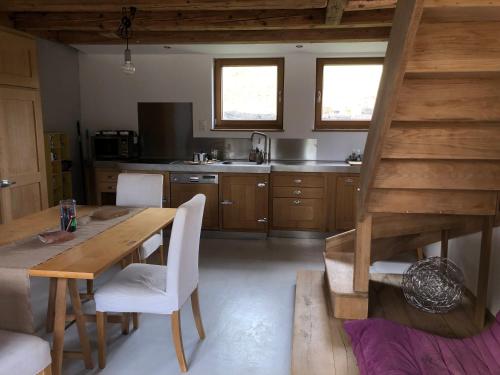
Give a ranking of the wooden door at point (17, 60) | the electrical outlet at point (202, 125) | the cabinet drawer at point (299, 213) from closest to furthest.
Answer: the wooden door at point (17, 60), the cabinet drawer at point (299, 213), the electrical outlet at point (202, 125)

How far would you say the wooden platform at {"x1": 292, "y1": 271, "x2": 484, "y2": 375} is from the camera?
2234 millimetres

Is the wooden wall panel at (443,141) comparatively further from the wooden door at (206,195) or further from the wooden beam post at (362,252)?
the wooden door at (206,195)

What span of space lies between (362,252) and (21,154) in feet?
10.4

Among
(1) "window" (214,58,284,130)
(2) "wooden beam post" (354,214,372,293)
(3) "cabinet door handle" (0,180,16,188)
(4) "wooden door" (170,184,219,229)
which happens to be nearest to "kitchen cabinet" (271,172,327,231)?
(4) "wooden door" (170,184,219,229)

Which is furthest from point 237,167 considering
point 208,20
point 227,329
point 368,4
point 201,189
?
point 227,329

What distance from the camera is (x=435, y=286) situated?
2787mm

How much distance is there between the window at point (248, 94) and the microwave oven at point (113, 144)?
3.69 feet

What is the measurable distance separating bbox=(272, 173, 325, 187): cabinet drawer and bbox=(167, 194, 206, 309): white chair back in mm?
2365

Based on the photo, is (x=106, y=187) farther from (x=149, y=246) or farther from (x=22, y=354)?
(x=22, y=354)

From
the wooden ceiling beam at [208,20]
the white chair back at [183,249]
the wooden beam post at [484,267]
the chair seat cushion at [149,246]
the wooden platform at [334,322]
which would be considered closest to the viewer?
the white chair back at [183,249]

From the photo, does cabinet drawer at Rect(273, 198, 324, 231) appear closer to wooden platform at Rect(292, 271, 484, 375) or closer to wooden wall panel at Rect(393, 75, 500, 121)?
wooden platform at Rect(292, 271, 484, 375)

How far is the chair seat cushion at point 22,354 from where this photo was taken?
162cm

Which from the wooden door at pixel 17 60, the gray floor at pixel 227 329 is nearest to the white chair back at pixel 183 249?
the gray floor at pixel 227 329

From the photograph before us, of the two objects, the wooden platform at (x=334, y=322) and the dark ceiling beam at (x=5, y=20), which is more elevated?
the dark ceiling beam at (x=5, y=20)
